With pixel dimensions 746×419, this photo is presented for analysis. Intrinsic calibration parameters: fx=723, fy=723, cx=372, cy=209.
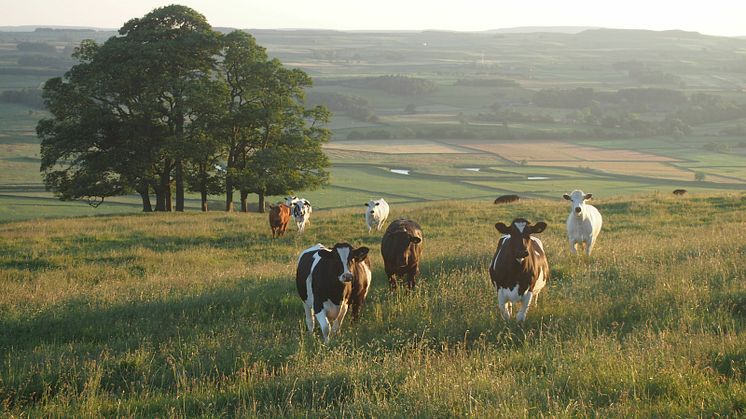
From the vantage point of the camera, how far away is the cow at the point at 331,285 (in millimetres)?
10719

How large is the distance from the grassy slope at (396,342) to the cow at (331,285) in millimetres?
321

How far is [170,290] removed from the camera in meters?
14.0

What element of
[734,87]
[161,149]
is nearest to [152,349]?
[161,149]

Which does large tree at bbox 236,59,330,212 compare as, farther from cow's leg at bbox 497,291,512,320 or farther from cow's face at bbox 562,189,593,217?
cow's leg at bbox 497,291,512,320

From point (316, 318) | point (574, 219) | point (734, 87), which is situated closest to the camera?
point (316, 318)

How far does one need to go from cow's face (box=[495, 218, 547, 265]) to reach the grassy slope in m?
0.91

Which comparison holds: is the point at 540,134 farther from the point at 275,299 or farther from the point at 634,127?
the point at 275,299

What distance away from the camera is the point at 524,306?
428 inches

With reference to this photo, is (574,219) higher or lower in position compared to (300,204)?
higher

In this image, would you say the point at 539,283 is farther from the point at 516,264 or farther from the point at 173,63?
the point at 173,63

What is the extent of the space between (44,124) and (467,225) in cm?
2368

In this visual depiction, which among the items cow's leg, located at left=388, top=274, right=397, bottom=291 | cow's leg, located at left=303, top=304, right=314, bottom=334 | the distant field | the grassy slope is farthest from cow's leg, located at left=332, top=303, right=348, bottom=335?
the distant field

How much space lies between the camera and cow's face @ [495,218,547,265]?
434 inches

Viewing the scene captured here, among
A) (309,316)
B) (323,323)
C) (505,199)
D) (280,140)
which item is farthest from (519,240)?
(280,140)
